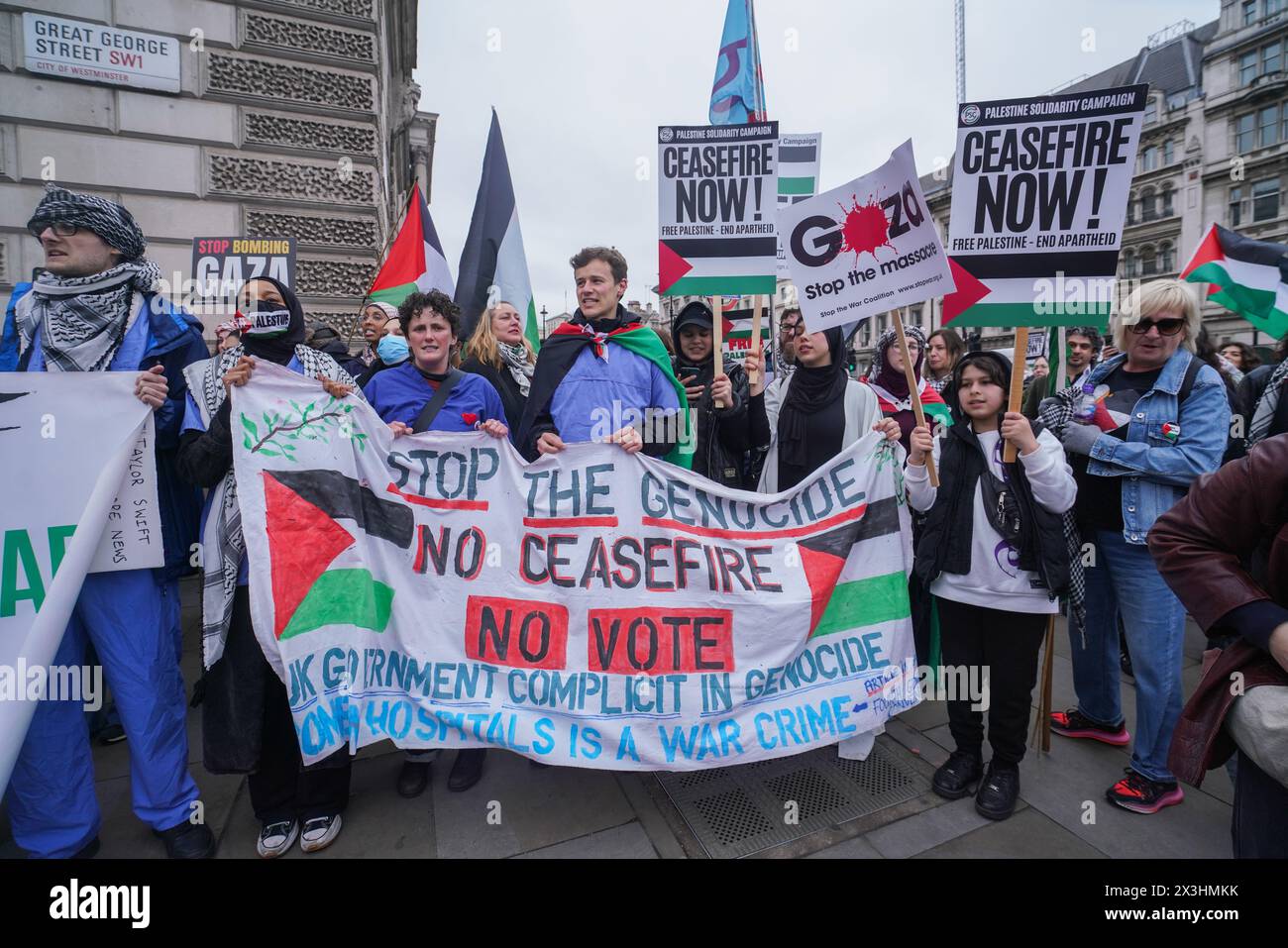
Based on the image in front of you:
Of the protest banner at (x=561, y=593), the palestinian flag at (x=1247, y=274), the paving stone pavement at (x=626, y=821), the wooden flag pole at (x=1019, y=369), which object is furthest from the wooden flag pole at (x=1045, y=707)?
the palestinian flag at (x=1247, y=274)

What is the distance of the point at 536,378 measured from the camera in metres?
3.31

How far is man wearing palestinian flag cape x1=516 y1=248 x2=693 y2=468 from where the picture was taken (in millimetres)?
3242

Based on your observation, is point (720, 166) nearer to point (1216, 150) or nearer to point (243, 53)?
point (243, 53)

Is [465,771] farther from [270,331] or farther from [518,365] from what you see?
[518,365]

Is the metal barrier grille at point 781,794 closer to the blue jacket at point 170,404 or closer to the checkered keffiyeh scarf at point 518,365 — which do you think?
the blue jacket at point 170,404

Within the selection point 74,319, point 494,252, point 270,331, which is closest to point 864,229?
point 270,331

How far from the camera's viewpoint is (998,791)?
2725 millimetres

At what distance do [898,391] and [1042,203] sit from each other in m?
1.63

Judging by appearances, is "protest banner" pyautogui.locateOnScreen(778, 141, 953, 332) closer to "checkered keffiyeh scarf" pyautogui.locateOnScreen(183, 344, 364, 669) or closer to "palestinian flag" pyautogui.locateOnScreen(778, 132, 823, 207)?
"checkered keffiyeh scarf" pyautogui.locateOnScreen(183, 344, 364, 669)

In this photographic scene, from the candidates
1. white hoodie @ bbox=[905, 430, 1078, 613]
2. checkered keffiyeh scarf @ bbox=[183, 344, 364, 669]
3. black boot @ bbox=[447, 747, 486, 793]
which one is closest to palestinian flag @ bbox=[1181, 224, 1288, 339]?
white hoodie @ bbox=[905, 430, 1078, 613]

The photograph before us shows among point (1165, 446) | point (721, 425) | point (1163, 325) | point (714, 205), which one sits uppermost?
point (714, 205)

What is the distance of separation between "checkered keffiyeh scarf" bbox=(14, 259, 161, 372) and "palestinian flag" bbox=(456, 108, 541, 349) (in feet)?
9.10

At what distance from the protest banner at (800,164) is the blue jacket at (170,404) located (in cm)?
535

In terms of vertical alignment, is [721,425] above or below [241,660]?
above
